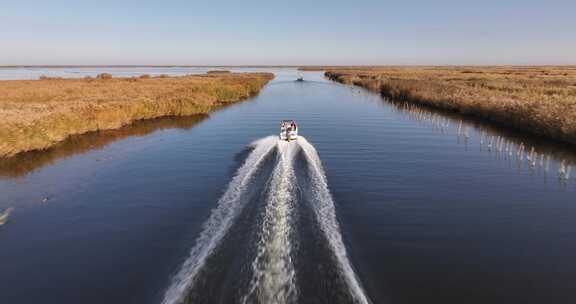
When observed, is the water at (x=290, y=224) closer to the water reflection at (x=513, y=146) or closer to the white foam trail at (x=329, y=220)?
the white foam trail at (x=329, y=220)

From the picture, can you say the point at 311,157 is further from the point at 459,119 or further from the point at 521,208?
the point at 459,119

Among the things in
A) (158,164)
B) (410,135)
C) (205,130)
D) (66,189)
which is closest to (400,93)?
(410,135)

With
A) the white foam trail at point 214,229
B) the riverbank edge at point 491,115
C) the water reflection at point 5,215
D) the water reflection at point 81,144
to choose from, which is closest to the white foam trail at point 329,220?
the white foam trail at point 214,229

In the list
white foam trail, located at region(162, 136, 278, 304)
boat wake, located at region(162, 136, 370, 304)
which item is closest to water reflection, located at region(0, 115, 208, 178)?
white foam trail, located at region(162, 136, 278, 304)

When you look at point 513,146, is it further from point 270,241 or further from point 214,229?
point 214,229

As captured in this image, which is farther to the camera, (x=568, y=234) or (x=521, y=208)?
(x=521, y=208)

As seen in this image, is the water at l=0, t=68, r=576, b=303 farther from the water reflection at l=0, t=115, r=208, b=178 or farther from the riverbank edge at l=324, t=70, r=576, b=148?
the riverbank edge at l=324, t=70, r=576, b=148
